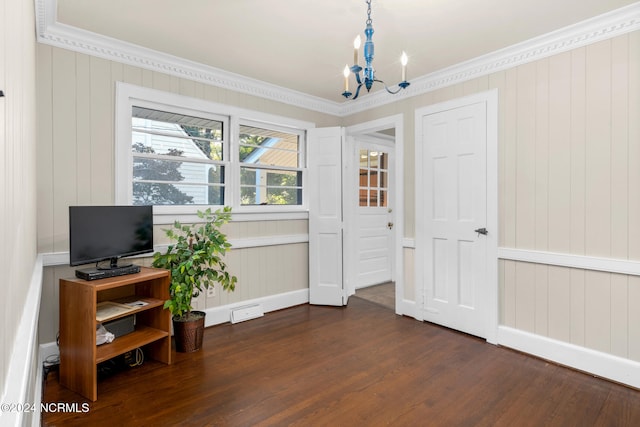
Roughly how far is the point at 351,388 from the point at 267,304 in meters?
1.78

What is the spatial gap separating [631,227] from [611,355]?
0.92 metres

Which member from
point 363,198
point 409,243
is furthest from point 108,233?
point 363,198

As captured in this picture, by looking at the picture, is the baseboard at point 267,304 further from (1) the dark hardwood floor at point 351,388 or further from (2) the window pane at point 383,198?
(2) the window pane at point 383,198

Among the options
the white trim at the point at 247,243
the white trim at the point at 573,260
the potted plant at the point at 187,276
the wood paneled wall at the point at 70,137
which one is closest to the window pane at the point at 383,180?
the white trim at the point at 247,243

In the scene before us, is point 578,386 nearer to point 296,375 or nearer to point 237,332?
point 296,375

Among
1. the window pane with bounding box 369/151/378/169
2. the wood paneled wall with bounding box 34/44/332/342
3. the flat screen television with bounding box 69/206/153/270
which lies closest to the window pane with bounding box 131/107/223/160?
the wood paneled wall with bounding box 34/44/332/342

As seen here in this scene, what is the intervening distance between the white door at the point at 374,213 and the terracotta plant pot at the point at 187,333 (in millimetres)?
2560

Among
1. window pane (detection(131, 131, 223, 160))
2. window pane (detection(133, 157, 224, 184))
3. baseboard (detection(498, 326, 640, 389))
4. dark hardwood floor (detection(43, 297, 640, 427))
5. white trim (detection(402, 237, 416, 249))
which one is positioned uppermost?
window pane (detection(131, 131, 223, 160))

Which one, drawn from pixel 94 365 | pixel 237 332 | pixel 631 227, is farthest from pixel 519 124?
pixel 94 365

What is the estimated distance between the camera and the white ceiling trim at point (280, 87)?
2438 millimetres

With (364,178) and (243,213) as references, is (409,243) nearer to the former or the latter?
(364,178)

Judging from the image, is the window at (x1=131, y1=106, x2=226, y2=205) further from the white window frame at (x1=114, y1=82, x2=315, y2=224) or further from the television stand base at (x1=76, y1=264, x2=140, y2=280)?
the television stand base at (x1=76, y1=264, x2=140, y2=280)

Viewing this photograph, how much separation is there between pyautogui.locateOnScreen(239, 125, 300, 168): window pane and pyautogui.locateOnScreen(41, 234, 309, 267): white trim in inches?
33.6

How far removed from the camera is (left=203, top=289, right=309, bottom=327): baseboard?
3.48 meters
